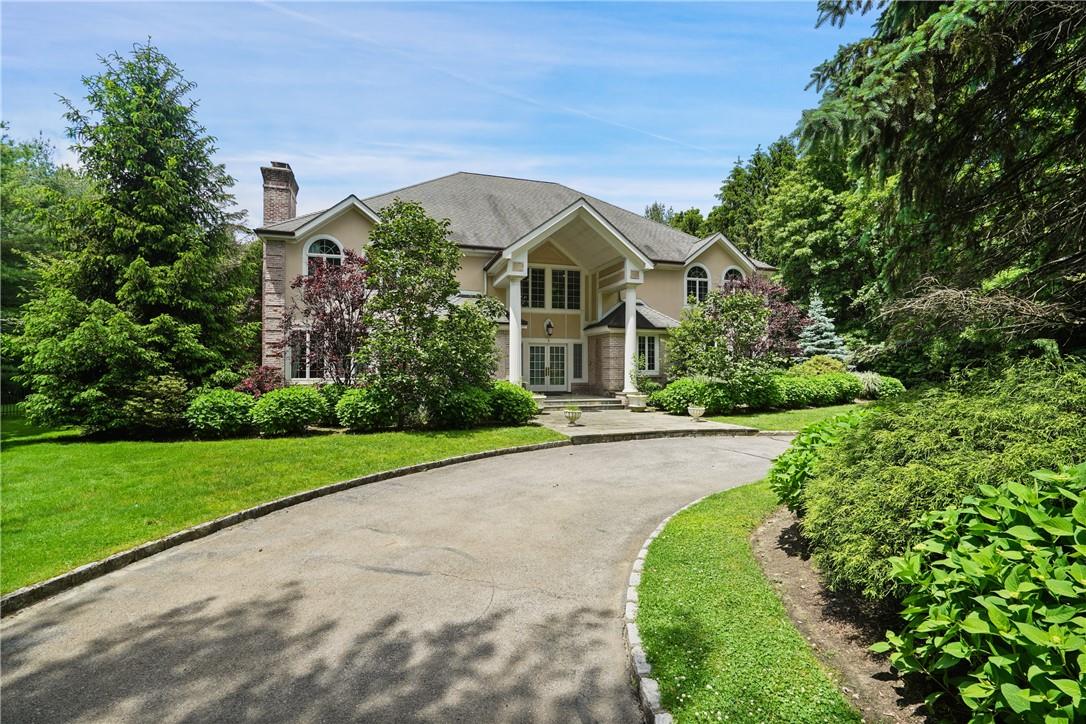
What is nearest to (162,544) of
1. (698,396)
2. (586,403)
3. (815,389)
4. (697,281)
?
(586,403)

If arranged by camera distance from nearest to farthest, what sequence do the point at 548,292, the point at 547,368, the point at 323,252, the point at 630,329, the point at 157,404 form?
the point at 157,404 → the point at 323,252 → the point at 630,329 → the point at 547,368 → the point at 548,292

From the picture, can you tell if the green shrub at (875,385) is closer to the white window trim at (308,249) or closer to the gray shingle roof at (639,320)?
the gray shingle roof at (639,320)

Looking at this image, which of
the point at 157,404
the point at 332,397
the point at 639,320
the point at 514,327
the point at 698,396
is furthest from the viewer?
the point at 639,320

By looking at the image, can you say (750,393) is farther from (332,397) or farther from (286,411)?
(286,411)

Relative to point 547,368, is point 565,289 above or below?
above

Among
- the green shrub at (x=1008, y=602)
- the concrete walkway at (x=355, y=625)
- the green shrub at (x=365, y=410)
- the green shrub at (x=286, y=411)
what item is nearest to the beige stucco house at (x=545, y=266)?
the green shrub at (x=286, y=411)

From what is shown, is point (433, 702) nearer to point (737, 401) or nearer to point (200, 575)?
point (200, 575)

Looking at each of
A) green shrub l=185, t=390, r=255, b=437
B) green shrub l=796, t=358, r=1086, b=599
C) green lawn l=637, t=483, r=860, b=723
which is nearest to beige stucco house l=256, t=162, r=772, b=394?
green shrub l=185, t=390, r=255, b=437

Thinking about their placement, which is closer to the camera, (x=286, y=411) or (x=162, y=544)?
(x=162, y=544)

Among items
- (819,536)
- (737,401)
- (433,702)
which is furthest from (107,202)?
(737,401)

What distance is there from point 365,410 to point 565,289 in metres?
12.5

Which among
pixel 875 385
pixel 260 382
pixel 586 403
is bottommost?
pixel 586 403

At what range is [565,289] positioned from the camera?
23266 mm

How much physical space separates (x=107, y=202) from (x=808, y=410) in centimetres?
2392
